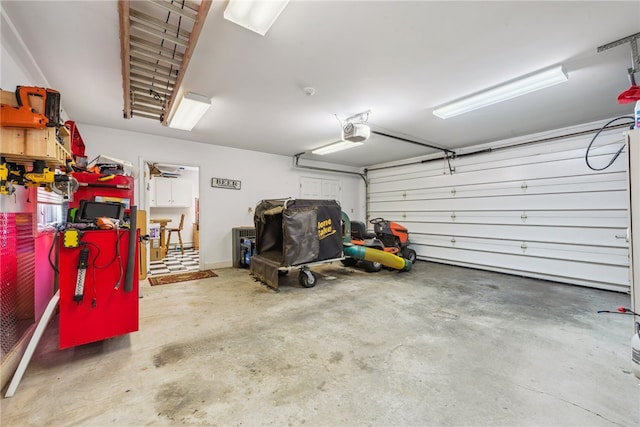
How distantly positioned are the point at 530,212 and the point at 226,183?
6205 mm

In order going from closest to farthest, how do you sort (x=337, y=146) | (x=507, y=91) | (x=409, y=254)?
1. (x=507, y=91)
2. (x=337, y=146)
3. (x=409, y=254)

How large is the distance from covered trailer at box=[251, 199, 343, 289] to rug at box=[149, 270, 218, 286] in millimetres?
1042

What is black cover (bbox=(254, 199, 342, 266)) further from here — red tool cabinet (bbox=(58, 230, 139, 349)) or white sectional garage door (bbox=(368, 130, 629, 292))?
white sectional garage door (bbox=(368, 130, 629, 292))

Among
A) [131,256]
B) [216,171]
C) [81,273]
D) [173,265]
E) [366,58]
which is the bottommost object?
[173,265]

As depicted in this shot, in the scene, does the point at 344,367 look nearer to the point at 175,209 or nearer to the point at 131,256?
the point at 131,256

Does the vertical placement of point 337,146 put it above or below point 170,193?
above

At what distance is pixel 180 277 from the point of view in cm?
462

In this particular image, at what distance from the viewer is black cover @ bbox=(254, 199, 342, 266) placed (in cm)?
375

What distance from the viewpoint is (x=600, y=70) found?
8.47 feet

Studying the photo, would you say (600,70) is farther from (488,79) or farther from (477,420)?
(477,420)

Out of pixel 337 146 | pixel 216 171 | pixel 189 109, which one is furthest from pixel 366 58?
pixel 216 171

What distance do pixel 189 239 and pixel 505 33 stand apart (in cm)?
950

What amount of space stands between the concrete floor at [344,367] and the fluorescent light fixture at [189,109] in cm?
255

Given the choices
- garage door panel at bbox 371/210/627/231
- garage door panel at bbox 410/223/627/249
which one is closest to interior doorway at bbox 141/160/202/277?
garage door panel at bbox 371/210/627/231
